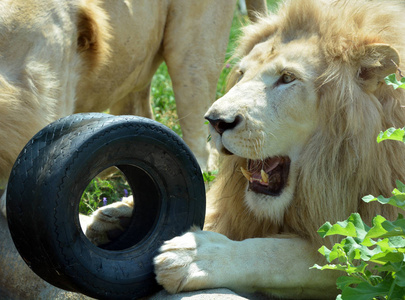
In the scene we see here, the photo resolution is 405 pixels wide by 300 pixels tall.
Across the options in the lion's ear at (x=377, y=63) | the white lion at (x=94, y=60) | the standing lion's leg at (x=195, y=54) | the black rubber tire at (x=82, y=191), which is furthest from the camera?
the standing lion's leg at (x=195, y=54)

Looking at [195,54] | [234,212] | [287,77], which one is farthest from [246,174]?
[195,54]

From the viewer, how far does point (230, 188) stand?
2.99m

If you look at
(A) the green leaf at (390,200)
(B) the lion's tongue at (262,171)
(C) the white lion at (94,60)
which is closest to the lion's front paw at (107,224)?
(C) the white lion at (94,60)

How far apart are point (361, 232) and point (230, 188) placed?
0.96 metres

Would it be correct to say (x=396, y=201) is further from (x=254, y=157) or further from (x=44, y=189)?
(x=44, y=189)

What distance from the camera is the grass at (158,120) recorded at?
401 cm

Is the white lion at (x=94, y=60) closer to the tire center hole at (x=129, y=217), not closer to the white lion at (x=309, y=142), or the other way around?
the tire center hole at (x=129, y=217)

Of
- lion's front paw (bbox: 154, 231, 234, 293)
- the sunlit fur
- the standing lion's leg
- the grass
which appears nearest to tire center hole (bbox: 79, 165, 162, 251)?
lion's front paw (bbox: 154, 231, 234, 293)

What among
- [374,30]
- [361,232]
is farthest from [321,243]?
[374,30]

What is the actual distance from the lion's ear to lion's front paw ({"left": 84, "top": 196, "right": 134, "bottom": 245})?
1.14 metres

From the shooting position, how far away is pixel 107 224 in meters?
2.88

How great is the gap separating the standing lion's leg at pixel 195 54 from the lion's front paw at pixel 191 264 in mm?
2042

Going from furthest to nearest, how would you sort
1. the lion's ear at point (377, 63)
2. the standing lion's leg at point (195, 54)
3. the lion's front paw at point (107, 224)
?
the standing lion's leg at point (195, 54) → the lion's front paw at point (107, 224) → the lion's ear at point (377, 63)

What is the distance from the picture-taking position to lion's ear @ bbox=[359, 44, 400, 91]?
8.43ft
